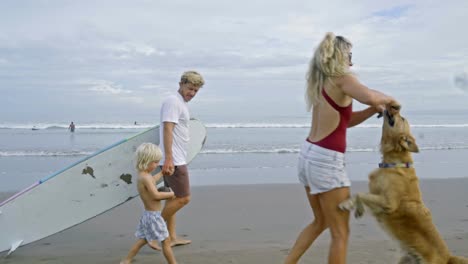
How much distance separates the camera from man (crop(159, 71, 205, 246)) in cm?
456

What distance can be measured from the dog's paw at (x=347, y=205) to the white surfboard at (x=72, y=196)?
2646 mm

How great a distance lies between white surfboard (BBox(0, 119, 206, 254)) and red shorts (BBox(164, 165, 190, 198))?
29.3 inches

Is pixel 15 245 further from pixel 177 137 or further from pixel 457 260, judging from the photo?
pixel 457 260

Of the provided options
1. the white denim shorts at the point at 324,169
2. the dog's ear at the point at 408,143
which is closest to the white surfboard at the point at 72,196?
the white denim shorts at the point at 324,169

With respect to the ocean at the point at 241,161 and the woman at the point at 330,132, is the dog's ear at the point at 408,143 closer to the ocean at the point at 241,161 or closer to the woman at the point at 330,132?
the woman at the point at 330,132

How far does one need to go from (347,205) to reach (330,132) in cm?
50

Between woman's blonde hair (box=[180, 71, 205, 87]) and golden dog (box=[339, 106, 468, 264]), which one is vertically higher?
woman's blonde hair (box=[180, 71, 205, 87])

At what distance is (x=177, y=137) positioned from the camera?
470 centimetres

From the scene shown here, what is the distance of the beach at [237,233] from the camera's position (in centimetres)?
476

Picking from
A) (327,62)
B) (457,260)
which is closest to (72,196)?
(327,62)

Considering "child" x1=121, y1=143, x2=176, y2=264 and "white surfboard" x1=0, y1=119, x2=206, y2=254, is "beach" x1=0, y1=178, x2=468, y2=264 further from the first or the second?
"child" x1=121, y1=143, x2=176, y2=264

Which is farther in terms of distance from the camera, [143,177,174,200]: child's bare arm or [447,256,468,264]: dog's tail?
[143,177,174,200]: child's bare arm

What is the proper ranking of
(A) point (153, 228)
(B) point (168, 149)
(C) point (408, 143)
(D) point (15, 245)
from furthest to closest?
(D) point (15, 245) < (B) point (168, 149) < (A) point (153, 228) < (C) point (408, 143)

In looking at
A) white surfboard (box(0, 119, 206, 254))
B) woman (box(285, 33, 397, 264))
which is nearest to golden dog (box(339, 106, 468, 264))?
woman (box(285, 33, 397, 264))
